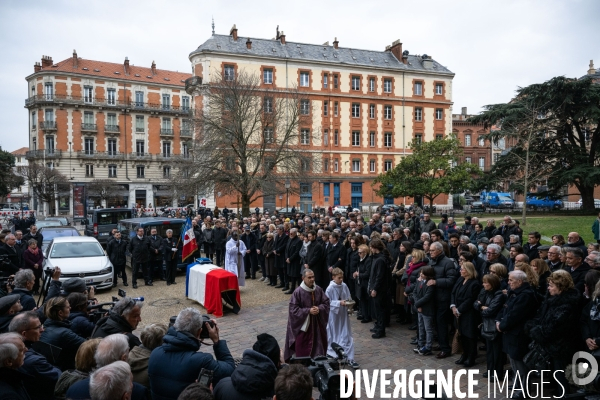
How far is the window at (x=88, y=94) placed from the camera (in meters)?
59.0

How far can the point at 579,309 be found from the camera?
5262 mm

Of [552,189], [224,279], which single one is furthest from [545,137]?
[224,279]

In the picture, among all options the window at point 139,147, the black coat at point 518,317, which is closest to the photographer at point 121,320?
the black coat at point 518,317

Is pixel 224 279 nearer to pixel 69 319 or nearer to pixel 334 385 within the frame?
pixel 69 319

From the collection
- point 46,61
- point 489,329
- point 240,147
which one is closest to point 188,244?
point 489,329

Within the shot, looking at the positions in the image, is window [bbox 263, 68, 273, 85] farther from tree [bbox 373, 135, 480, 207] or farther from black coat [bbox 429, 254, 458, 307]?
black coat [bbox 429, 254, 458, 307]

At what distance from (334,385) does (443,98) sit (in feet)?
182

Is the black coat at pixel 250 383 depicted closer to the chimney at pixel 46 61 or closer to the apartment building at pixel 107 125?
the apartment building at pixel 107 125

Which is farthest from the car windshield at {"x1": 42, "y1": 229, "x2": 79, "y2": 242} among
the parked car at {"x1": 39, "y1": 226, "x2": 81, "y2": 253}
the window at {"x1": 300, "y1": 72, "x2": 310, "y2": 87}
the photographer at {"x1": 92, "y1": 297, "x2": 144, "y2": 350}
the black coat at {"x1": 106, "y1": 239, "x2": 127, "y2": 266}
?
the window at {"x1": 300, "y1": 72, "x2": 310, "y2": 87}

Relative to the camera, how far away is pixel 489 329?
6191mm

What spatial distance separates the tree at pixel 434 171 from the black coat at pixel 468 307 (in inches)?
1092

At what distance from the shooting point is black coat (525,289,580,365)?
203 inches

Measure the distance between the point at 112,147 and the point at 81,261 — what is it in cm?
5341

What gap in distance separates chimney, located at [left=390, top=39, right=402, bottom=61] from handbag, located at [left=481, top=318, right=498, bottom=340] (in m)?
51.8
